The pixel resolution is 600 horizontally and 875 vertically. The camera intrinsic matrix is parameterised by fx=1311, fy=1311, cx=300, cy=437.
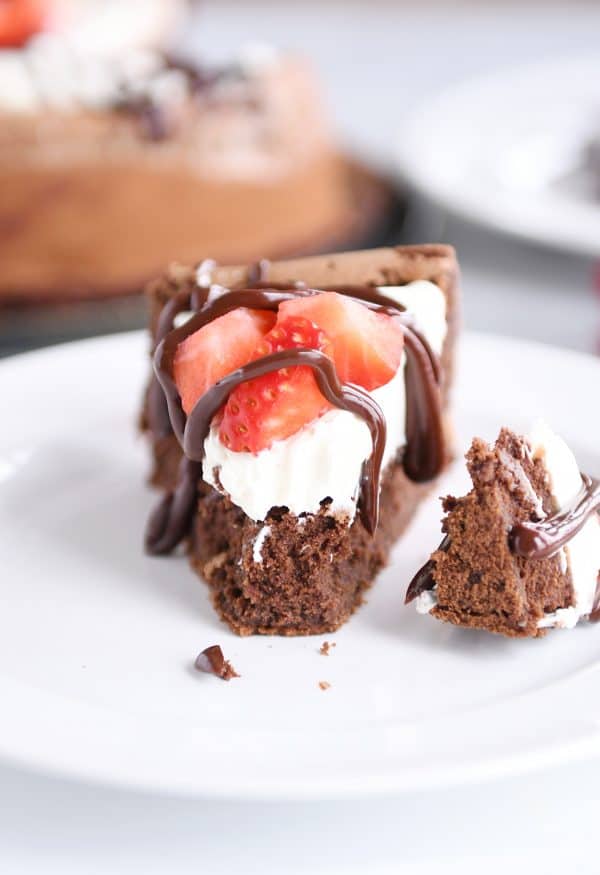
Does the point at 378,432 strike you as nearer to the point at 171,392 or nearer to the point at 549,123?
the point at 171,392

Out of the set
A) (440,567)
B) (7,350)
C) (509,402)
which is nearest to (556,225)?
(509,402)

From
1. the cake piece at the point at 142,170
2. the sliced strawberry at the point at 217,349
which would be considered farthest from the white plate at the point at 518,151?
the sliced strawberry at the point at 217,349

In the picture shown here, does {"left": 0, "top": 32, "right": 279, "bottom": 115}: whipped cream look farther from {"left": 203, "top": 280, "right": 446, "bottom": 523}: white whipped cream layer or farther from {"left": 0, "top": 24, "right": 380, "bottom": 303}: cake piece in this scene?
{"left": 203, "top": 280, "right": 446, "bottom": 523}: white whipped cream layer

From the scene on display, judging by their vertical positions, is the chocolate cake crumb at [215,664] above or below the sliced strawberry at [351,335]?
below

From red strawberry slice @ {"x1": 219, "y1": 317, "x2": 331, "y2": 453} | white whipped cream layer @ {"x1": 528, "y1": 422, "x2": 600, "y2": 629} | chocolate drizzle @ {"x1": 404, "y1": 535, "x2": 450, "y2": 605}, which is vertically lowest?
chocolate drizzle @ {"x1": 404, "y1": 535, "x2": 450, "y2": 605}

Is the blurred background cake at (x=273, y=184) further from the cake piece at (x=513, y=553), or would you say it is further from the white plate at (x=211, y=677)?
the cake piece at (x=513, y=553)

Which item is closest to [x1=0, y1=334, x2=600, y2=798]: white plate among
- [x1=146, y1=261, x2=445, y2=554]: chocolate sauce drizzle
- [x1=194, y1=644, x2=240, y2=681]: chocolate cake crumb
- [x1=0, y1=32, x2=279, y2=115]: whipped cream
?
[x1=194, y1=644, x2=240, y2=681]: chocolate cake crumb

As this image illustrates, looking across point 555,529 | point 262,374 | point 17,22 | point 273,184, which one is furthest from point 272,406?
point 17,22

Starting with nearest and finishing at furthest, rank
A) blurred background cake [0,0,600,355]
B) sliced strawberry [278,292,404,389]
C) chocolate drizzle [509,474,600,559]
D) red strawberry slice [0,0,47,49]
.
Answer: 1. chocolate drizzle [509,474,600,559]
2. sliced strawberry [278,292,404,389]
3. blurred background cake [0,0,600,355]
4. red strawberry slice [0,0,47,49]
